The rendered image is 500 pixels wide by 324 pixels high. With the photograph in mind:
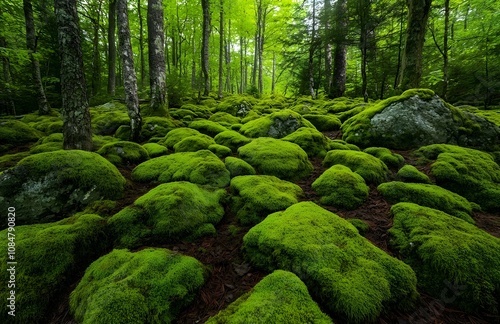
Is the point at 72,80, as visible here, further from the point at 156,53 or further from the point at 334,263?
the point at 334,263

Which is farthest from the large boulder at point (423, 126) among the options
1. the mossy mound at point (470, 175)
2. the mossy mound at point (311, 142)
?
the mossy mound at point (311, 142)

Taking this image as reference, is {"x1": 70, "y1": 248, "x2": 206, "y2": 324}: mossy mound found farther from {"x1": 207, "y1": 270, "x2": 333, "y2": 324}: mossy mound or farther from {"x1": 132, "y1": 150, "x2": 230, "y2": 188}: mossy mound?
{"x1": 132, "y1": 150, "x2": 230, "y2": 188}: mossy mound

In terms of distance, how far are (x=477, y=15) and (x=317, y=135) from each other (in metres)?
16.2

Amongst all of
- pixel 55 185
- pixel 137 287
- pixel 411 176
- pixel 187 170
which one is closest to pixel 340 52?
pixel 411 176

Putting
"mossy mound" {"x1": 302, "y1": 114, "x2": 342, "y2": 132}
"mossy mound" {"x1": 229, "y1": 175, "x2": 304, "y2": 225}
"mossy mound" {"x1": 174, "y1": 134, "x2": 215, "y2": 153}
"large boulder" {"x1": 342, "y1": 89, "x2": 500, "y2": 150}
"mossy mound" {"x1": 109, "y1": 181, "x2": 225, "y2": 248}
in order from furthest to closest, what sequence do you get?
"mossy mound" {"x1": 302, "y1": 114, "x2": 342, "y2": 132} < "mossy mound" {"x1": 174, "y1": 134, "x2": 215, "y2": 153} < "large boulder" {"x1": 342, "y1": 89, "x2": 500, "y2": 150} < "mossy mound" {"x1": 229, "y1": 175, "x2": 304, "y2": 225} < "mossy mound" {"x1": 109, "y1": 181, "x2": 225, "y2": 248}

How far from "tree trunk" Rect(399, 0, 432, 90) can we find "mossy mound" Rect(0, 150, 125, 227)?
10.0 meters

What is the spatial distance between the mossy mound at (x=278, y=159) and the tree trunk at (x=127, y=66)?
3.83 m

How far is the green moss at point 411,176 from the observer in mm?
4711

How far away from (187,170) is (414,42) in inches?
359

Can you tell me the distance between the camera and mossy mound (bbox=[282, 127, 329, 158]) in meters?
6.51

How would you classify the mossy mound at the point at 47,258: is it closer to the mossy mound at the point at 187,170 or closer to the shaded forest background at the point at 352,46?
the mossy mound at the point at 187,170

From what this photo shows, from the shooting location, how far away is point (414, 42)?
26.2 feet

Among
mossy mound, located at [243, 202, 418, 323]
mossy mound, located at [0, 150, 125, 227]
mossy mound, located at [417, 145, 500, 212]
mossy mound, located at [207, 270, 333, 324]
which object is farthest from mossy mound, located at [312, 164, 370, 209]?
mossy mound, located at [0, 150, 125, 227]

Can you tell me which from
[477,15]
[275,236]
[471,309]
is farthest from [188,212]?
[477,15]
